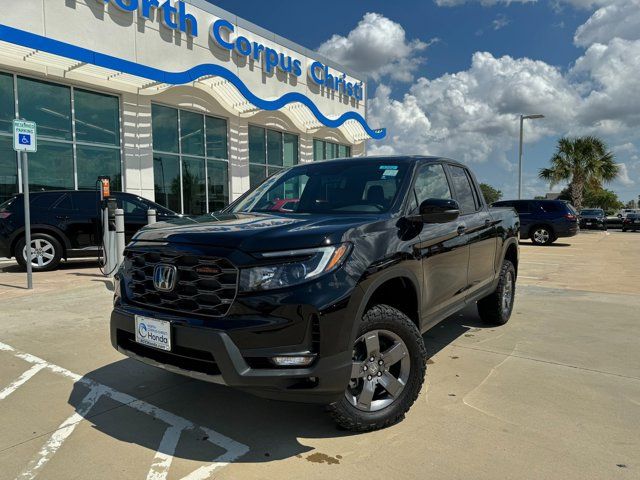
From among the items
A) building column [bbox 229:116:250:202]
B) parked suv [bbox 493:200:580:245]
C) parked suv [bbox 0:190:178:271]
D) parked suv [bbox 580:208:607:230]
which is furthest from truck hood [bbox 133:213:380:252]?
parked suv [bbox 580:208:607:230]

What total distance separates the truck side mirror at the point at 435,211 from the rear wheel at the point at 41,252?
8774mm

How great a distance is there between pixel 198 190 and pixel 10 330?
37.6 ft

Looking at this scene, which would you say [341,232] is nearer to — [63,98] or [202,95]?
[63,98]

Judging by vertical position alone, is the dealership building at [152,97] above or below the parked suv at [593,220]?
above

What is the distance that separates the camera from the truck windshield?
3.56 metres

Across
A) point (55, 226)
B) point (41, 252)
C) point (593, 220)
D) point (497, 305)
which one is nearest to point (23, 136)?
point (55, 226)

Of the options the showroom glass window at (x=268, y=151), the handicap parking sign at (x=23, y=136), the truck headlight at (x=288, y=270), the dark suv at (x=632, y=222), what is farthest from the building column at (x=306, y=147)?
the dark suv at (x=632, y=222)

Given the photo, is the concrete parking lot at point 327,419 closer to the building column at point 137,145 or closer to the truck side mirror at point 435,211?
the truck side mirror at point 435,211

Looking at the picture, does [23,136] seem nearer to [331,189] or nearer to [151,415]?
[331,189]

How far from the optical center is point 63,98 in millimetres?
12664

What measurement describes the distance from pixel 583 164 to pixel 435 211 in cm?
3383

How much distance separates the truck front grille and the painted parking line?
2.63ft

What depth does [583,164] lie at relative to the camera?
105ft

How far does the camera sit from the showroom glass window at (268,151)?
61.1 ft
